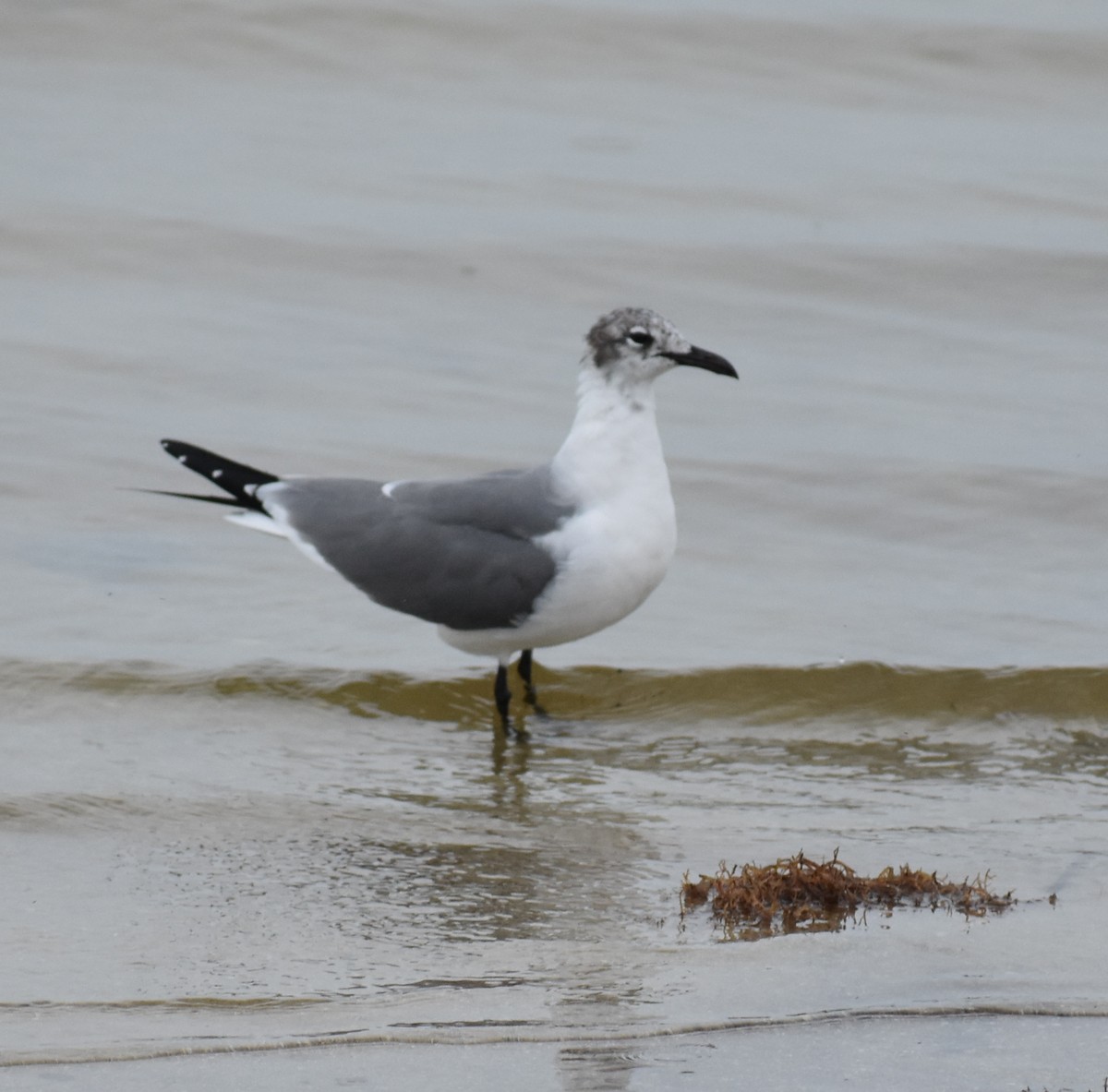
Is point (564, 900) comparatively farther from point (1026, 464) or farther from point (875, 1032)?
point (1026, 464)

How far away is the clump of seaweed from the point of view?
13.1 ft

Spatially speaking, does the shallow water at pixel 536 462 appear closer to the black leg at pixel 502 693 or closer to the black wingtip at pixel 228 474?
the black leg at pixel 502 693

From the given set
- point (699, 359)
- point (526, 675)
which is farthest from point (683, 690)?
point (699, 359)

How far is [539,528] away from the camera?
5602mm

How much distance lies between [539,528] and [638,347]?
646 mm

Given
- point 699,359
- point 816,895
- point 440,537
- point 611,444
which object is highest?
point 699,359

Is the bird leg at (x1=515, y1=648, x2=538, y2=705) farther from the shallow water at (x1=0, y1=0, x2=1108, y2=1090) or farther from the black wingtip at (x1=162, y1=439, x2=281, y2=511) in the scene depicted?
the black wingtip at (x1=162, y1=439, x2=281, y2=511)

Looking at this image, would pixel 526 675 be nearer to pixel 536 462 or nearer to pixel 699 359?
pixel 699 359

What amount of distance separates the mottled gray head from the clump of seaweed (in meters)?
2.06

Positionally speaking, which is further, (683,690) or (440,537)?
(683,690)

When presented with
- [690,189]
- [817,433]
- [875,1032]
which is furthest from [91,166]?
[875,1032]

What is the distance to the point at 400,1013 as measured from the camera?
11.4ft

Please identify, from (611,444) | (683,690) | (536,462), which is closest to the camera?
(611,444)

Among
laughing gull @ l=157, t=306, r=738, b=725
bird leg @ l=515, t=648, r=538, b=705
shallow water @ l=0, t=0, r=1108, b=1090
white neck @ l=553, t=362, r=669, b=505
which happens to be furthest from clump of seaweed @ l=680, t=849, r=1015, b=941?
bird leg @ l=515, t=648, r=538, b=705
